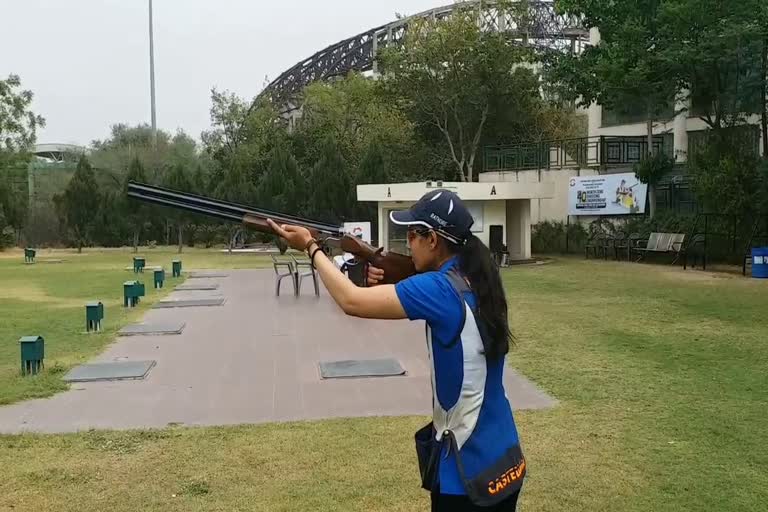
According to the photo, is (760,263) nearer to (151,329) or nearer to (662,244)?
(662,244)

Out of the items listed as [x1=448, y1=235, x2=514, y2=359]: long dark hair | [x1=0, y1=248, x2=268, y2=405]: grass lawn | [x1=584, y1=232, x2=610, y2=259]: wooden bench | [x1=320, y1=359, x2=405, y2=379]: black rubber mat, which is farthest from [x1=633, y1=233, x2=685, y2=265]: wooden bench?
[x1=448, y1=235, x2=514, y2=359]: long dark hair

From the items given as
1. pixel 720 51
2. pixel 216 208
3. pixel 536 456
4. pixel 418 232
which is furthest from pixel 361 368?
pixel 720 51

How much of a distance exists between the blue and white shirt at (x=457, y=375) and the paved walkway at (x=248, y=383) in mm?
3719

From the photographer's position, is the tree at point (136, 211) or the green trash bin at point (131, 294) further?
the tree at point (136, 211)

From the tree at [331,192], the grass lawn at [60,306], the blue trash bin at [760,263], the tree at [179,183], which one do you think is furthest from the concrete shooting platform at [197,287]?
the tree at [179,183]

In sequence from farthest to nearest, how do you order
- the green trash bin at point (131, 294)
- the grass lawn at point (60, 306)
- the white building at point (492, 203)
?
the white building at point (492, 203) < the green trash bin at point (131, 294) < the grass lawn at point (60, 306)

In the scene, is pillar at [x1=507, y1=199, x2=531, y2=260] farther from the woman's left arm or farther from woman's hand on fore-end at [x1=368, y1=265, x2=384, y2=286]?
the woman's left arm

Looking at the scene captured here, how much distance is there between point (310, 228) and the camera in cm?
295

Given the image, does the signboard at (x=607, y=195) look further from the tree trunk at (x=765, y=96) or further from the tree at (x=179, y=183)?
the tree at (x=179, y=183)

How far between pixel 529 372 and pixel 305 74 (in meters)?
61.3

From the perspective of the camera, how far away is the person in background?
226 cm

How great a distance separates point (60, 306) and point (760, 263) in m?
14.0

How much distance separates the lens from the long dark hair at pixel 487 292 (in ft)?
7.51

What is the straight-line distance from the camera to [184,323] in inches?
427
